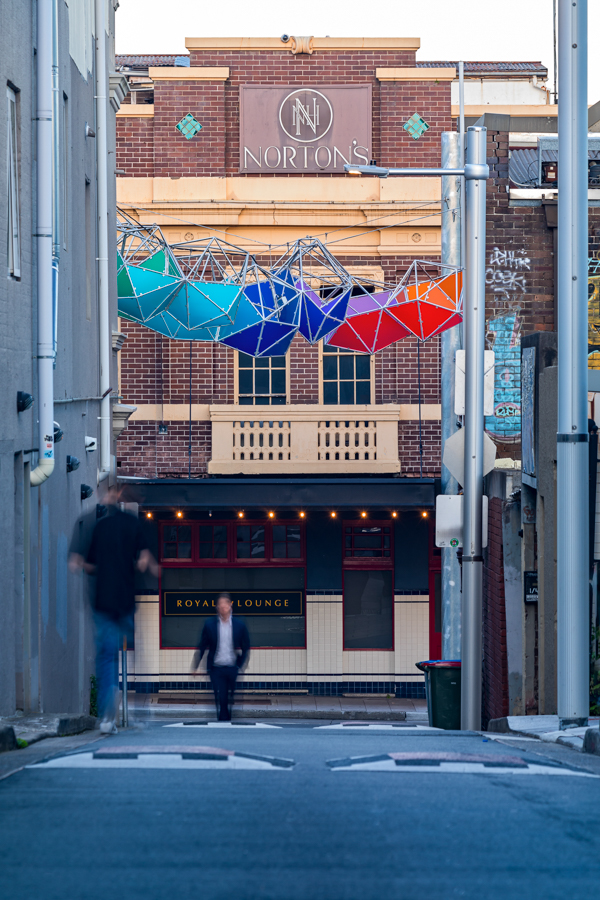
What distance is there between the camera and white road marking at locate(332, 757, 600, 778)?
5609 mm

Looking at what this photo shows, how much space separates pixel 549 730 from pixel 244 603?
41.5ft

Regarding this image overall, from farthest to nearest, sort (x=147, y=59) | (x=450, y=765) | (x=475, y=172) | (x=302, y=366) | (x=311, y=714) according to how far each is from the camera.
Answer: (x=147, y=59) → (x=302, y=366) → (x=311, y=714) → (x=475, y=172) → (x=450, y=765)

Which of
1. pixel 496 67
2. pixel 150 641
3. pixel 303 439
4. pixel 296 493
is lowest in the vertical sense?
pixel 150 641

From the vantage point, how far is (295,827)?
4324 millimetres

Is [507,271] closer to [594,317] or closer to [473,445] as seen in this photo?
[594,317]

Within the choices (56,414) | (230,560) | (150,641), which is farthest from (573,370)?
(150,641)

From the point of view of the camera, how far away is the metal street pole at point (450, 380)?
596 inches

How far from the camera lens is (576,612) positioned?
25.6 feet

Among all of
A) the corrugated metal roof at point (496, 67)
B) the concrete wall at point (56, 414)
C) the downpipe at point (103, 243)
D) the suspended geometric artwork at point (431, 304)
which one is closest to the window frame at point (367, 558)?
the suspended geometric artwork at point (431, 304)

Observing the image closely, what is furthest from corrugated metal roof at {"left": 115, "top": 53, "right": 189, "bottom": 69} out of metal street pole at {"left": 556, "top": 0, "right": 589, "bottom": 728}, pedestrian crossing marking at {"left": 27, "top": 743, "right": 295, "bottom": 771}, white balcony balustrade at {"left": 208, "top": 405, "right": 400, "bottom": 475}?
pedestrian crossing marking at {"left": 27, "top": 743, "right": 295, "bottom": 771}

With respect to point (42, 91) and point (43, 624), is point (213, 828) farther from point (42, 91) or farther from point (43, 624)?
point (42, 91)

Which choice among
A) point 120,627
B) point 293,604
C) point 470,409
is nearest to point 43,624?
point 120,627

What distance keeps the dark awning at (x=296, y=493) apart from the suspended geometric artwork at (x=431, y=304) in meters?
4.86

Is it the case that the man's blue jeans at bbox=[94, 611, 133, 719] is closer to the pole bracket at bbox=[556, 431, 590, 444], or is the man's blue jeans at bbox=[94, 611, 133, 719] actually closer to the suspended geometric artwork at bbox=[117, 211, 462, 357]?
the pole bracket at bbox=[556, 431, 590, 444]
